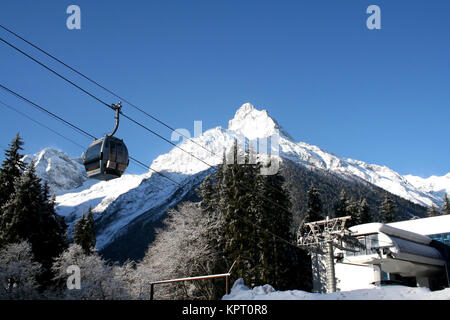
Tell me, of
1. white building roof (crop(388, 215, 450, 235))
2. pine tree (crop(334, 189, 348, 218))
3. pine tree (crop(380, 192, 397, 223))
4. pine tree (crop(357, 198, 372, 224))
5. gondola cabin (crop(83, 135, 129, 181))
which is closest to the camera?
gondola cabin (crop(83, 135, 129, 181))

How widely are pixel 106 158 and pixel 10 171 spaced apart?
29.5 m

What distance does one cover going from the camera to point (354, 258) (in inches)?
1745

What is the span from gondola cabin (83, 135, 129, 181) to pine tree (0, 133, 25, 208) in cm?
2587

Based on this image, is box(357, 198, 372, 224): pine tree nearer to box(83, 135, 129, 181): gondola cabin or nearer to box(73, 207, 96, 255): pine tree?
box(73, 207, 96, 255): pine tree

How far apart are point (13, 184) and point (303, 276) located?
33014 mm

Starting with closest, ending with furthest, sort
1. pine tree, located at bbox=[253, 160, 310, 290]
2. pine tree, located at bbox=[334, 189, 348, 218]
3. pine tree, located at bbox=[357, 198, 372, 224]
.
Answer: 1. pine tree, located at bbox=[253, 160, 310, 290]
2. pine tree, located at bbox=[357, 198, 372, 224]
3. pine tree, located at bbox=[334, 189, 348, 218]

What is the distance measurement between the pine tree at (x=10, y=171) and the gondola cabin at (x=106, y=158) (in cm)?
2587

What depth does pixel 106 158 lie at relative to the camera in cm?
1650

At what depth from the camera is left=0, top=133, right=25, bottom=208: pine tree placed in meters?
39.6

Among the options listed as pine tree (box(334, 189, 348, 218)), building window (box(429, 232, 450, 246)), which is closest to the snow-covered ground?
building window (box(429, 232, 450, 246))

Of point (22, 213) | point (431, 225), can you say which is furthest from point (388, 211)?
point (22, 213)

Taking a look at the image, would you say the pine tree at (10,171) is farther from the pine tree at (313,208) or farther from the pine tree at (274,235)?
the pine tree at (313,208)
